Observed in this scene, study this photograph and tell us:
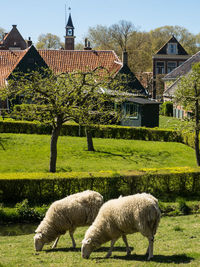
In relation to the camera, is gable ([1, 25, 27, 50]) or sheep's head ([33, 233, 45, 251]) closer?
sheep's head ([33, 233, 45, 251])

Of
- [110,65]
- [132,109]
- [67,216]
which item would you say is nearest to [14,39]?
[110,65]

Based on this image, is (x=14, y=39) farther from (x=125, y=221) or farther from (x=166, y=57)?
(x=125, y=221)

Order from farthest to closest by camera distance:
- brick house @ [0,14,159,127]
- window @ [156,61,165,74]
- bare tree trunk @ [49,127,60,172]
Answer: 1. window @ [156,61,165,74]
2. brick house @ [0,14,159,127]
3. bare tree trunk @ [49,127,60,172]

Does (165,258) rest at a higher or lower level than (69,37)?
lower

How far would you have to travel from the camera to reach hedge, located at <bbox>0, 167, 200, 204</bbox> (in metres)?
17.4

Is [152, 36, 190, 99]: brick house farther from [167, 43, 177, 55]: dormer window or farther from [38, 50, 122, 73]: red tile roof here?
[38, 50, 122, 73]: red tile roof

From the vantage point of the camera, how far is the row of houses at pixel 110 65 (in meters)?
36.2

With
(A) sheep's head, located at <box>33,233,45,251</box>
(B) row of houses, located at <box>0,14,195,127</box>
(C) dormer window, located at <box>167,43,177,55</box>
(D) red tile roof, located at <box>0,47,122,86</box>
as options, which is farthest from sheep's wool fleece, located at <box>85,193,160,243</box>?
(C) dormer window, located at <box>167,43,177,55</box>

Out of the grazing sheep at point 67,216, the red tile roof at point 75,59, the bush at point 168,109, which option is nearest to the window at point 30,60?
the red tile roof at point 75,59

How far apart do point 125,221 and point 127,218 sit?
10 cm

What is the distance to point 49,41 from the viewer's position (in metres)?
93.8

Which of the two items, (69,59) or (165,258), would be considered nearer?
(165,258)

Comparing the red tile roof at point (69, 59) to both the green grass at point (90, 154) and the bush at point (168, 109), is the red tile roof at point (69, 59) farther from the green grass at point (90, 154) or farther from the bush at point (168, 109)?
the green grass at point (90, 154)

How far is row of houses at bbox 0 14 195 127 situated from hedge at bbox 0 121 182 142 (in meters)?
1.24
